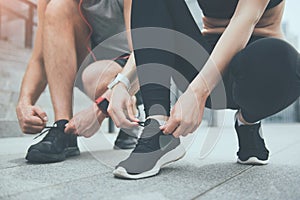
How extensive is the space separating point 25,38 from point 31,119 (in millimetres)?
1845

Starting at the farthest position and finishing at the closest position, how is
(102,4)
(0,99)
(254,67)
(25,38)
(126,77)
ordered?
(25,38), (0,99), (102,4), (126,77), (254,67)

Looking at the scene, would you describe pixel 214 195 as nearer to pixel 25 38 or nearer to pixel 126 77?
pixel 126 77

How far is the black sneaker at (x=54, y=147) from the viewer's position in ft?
2.50

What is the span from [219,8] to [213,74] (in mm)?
259

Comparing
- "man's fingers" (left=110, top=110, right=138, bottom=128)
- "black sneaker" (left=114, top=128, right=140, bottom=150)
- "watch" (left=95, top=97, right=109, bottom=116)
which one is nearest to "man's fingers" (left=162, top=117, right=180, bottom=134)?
"man's fingers" (left=110, top=110, right=138, bottom=128)

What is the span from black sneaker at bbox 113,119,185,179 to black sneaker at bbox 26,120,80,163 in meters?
0.25

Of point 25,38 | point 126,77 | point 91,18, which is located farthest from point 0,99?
point 126,77

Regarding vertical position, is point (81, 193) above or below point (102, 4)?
below

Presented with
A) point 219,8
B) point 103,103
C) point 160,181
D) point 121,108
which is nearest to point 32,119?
point 103,103

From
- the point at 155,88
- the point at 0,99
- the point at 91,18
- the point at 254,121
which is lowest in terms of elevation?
the point at 0,99

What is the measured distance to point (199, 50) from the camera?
0.71m

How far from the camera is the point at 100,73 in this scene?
98 cm

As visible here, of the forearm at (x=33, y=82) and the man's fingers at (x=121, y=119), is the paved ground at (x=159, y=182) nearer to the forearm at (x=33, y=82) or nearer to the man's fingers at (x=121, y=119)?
the man's fingers at (x=121, y=119)

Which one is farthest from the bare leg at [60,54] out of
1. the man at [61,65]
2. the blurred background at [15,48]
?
the blurred background at [15,48]
